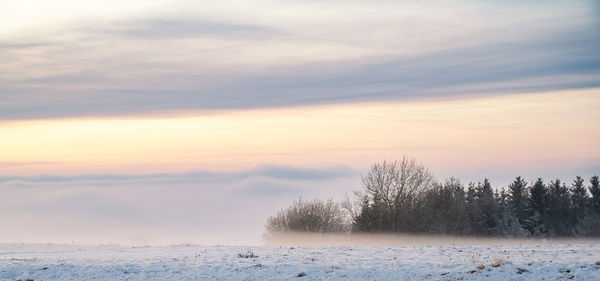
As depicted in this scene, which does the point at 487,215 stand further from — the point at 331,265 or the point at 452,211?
the point at 331,265

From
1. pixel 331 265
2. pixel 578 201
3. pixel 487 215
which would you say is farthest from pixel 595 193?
pixel 331 265

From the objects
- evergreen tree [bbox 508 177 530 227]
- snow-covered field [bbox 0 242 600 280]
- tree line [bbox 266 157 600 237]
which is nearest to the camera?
snow-covered field [bbox 0 242 600 280]

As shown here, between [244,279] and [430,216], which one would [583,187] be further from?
[244,279]

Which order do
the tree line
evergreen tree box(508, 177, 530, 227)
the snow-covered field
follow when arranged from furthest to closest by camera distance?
evergreen tree box(508, 177, 530, 227) < the tree line < the snow-covered field

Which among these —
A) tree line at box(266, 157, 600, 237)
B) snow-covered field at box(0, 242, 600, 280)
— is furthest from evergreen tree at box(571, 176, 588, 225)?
snow-covered field at box(0, 242, 600, 280)

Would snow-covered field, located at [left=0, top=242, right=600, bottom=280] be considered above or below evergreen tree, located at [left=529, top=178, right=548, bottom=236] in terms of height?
below

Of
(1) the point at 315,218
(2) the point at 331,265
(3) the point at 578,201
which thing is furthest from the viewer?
Result: (3) the point at 578,201

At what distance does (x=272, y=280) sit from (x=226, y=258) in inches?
232

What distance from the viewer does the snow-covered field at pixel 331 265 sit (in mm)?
27734

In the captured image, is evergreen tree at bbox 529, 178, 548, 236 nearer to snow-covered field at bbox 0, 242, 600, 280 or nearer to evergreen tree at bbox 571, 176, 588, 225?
evergreen tree at bbox 571, 176, 588, 225

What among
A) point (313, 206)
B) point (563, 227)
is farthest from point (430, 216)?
point (563, 227)

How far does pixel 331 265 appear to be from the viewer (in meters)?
31.9

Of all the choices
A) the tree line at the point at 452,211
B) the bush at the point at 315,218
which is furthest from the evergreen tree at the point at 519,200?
the bush at the point at 315,218

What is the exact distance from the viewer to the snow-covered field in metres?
27.7
